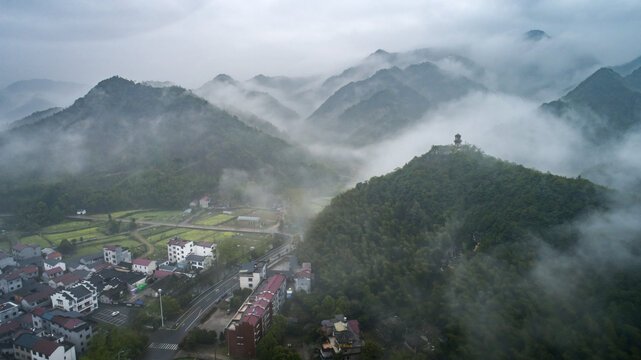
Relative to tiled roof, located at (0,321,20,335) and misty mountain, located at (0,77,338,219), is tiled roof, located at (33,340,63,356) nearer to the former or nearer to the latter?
tiled roof, located at (0,321,20,335)

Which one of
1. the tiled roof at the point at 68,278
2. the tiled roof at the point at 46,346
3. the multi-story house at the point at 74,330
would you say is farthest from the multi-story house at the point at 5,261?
the tiled roof at the point at 46,346

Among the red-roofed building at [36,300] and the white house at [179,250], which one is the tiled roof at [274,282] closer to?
the white house at [179,250]

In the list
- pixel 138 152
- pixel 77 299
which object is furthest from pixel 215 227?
pixel 138 152

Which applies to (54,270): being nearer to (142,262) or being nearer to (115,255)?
(115,255)

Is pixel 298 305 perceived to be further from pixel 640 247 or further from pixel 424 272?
pixel 640 247

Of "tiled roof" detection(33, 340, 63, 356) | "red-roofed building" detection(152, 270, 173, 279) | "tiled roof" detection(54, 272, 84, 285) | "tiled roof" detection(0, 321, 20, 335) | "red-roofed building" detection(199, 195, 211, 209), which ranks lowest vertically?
"red-roofed building" detection(152, 270, 173, 279)

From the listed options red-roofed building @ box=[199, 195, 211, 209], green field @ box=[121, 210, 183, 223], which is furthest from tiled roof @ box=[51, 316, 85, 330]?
red-roofed building @ box=[199, 195, 211, 209]

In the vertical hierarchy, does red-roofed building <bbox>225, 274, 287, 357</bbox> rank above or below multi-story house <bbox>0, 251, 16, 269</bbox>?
below
